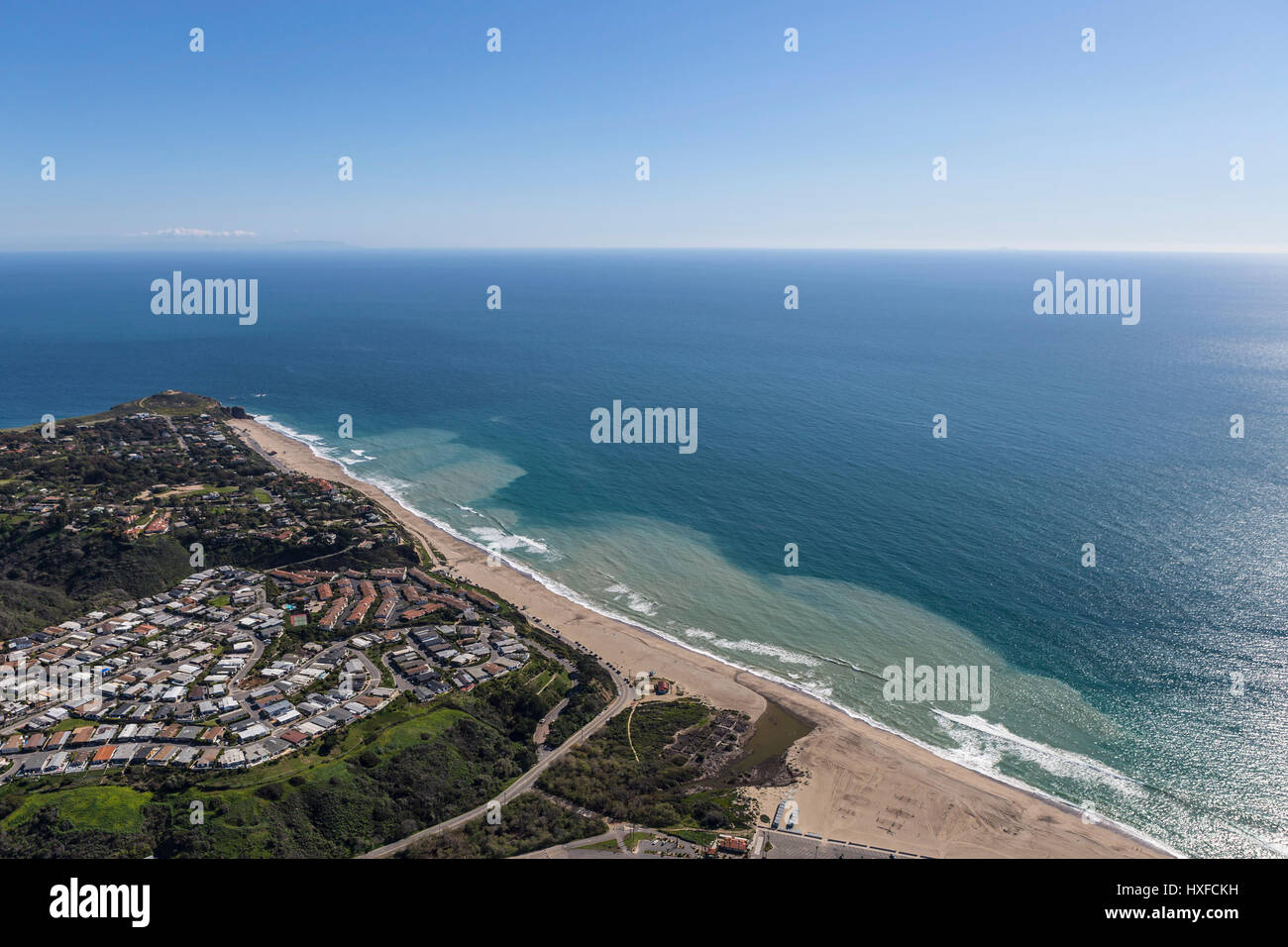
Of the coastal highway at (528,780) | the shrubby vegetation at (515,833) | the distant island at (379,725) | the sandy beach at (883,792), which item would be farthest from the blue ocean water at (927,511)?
the shrubby vegetation at (515,833)

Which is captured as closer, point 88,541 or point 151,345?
point 88,541

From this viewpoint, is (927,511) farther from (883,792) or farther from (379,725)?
(379,725)

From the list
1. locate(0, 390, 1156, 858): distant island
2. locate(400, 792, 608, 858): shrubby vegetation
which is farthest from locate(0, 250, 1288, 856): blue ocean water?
locate(400, 792, 608, 858): shrubby vegetation

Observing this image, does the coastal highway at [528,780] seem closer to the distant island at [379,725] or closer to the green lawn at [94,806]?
the distant island at [379,725]

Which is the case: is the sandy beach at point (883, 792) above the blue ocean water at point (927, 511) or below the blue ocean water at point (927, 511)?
below

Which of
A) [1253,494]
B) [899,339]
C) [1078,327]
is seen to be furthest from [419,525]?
[1078,327]

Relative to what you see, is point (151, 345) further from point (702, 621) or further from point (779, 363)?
point (702, 621)

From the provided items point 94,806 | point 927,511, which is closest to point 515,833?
point 94,806
